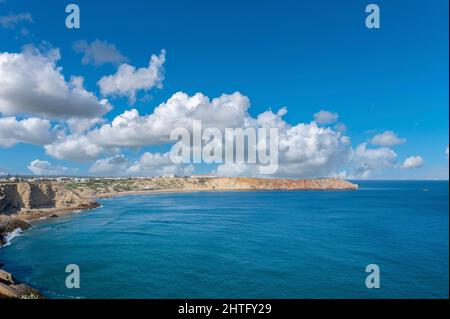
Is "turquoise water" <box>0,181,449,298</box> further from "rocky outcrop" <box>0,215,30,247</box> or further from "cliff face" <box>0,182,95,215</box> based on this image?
"cliff face" <box>0,182,95,215</box>

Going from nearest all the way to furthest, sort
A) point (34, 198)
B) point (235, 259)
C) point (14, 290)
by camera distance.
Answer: point (14, 290)
point (235, 259)
point (34, 198)

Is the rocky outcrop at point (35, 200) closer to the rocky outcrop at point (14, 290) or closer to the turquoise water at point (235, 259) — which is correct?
the turquoise water at point (235, 259)

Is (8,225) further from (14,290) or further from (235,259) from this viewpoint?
(235,259)

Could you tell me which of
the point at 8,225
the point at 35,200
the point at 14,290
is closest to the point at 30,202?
the point at 35,200

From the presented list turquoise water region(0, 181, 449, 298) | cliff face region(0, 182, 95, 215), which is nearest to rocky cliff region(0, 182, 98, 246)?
cliff face region(0, 182, 95, 215)

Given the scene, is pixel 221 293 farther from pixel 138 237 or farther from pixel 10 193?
pixel 10 193

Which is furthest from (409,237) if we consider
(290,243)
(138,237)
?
(138,237)
